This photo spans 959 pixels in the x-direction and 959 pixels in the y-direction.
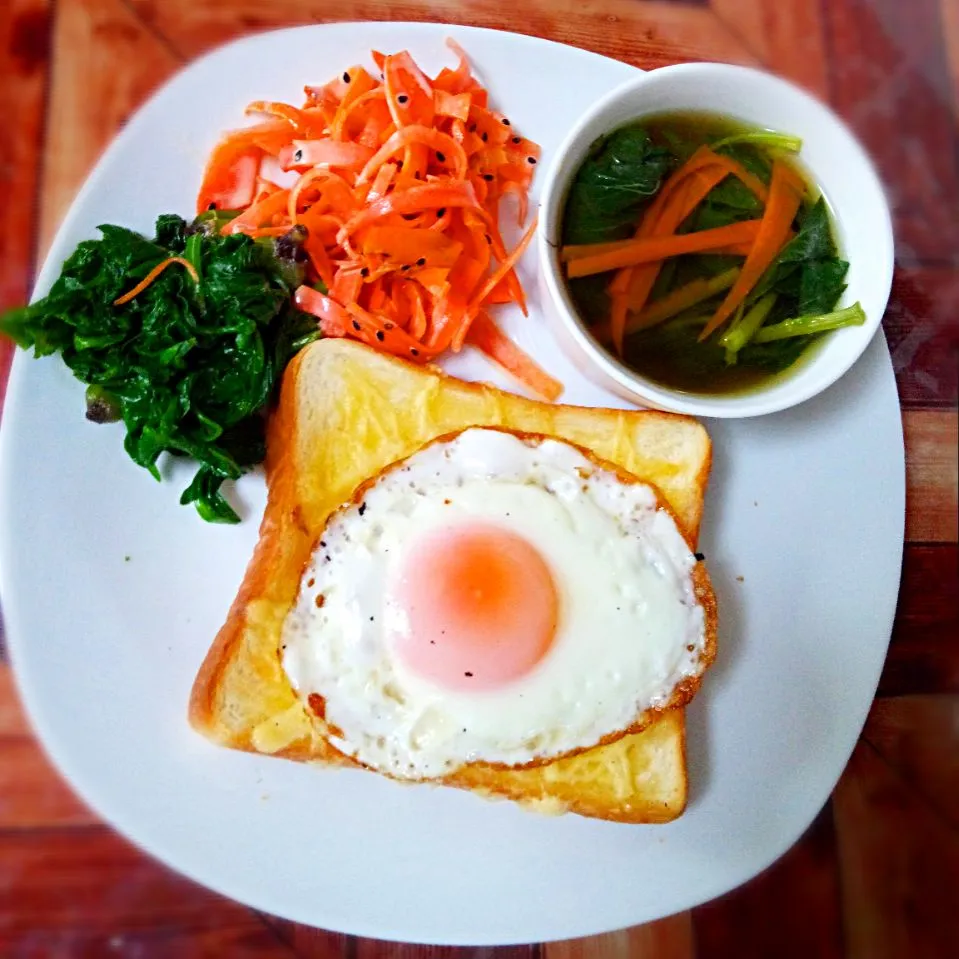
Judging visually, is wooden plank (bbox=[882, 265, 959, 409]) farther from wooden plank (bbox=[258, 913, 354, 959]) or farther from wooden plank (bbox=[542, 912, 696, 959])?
wooden plank (bbox=[258, 913, 354, 959])

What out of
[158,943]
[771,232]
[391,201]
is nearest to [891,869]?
[771,232]

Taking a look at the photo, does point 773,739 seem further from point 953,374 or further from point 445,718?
point 953,374

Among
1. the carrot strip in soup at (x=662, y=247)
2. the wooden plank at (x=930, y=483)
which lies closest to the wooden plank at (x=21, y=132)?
the carrot strip in soup at (x=662, y=247)

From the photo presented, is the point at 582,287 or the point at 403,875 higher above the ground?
the point at 582,287

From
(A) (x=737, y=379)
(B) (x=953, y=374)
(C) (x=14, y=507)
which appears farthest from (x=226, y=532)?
(B) (x=953, y=374)

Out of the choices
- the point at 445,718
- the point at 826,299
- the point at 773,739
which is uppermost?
the point at 826,299

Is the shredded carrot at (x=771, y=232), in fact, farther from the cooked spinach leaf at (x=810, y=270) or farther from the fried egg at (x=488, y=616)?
the fried egg at (x=488, y=616)

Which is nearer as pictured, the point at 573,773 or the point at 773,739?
the point at 573,773
